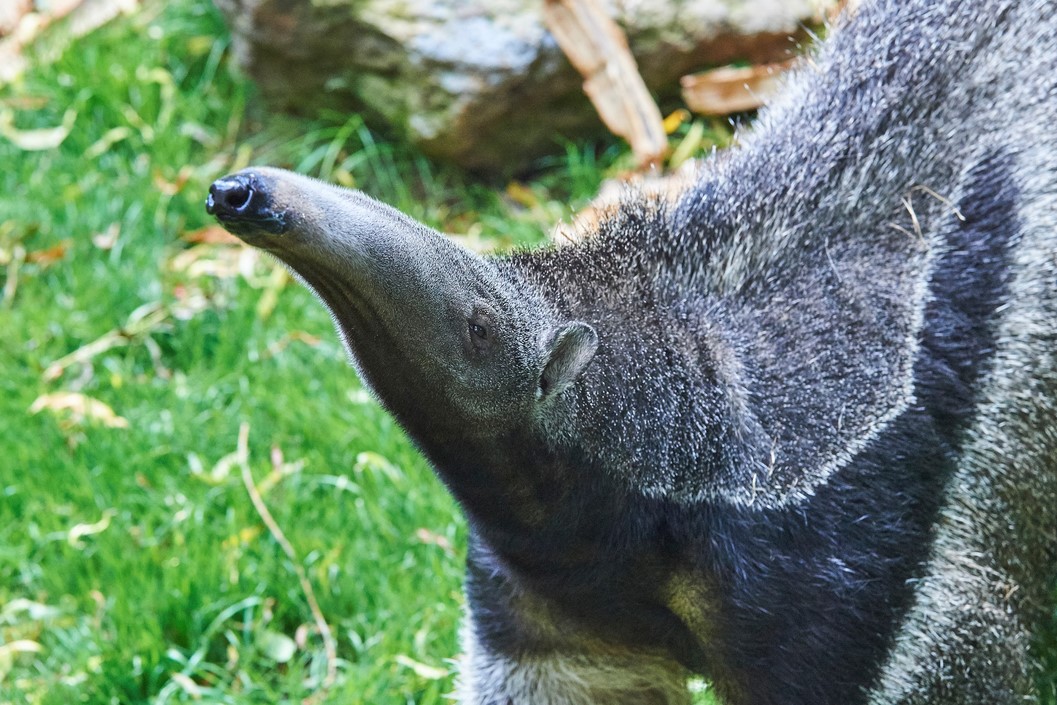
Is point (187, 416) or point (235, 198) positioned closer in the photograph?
point (235, 198)

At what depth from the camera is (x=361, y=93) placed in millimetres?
7199

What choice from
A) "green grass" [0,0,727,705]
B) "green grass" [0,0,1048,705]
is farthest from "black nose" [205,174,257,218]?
"green grass" [0,0,1048,705]

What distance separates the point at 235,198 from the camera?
85.7 inches

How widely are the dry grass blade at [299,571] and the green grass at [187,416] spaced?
33mm

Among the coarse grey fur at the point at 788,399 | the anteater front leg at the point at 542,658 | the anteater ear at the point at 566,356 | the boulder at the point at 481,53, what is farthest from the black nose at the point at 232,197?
the boulder at the point at 481,53

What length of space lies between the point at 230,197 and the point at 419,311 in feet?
1.73

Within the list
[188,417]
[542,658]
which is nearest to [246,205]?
[542,658]

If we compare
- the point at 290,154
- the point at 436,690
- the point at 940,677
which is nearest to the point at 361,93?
the point at 290,154

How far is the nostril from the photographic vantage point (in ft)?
7.09

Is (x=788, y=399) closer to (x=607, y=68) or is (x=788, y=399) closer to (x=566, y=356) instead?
(x=566, y=356)

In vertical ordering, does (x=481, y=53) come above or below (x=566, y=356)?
below

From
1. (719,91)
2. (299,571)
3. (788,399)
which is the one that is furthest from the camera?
(719,91)

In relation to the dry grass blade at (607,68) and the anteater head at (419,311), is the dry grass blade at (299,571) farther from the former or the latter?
the dry grass blade at (607,68)

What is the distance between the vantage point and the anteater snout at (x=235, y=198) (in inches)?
85.1
